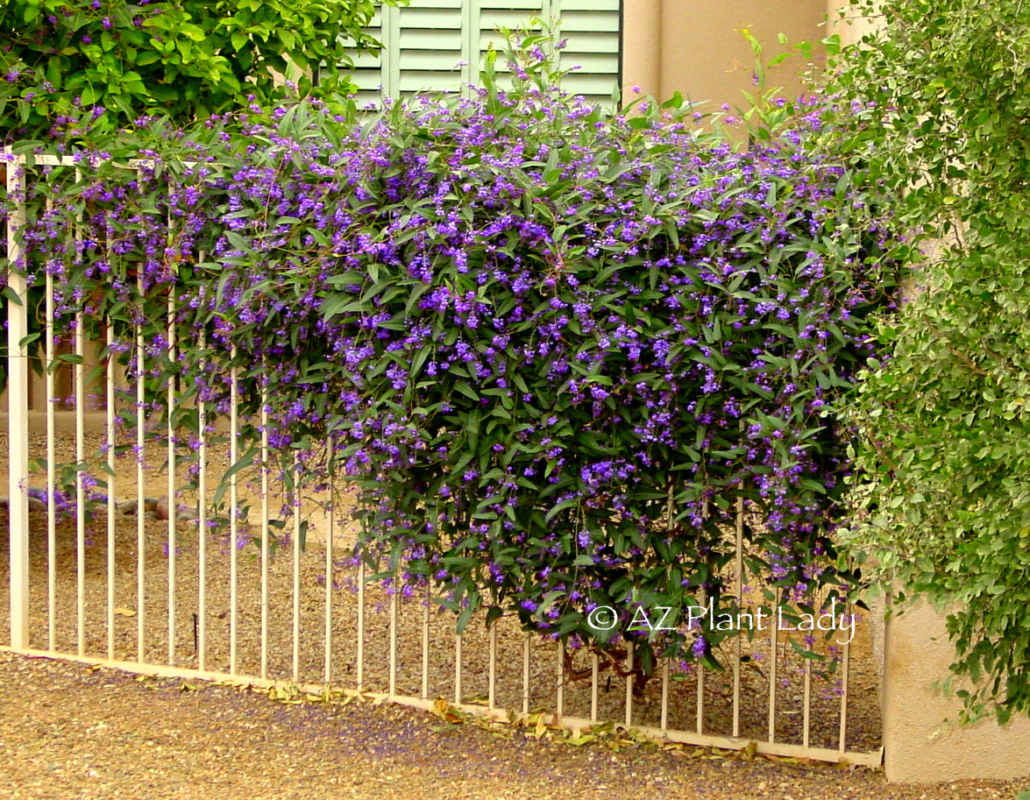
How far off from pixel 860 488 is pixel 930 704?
1.11 meters

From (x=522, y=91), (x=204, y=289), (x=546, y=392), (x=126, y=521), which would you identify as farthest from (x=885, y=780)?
(x=126, y=521)

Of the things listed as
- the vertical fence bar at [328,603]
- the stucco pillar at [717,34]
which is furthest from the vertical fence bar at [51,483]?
the stucco pillar at [717,34]

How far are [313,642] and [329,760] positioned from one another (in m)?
1.34

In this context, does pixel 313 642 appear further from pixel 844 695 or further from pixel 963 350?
pixel 963 350

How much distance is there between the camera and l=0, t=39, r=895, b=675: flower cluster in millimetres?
3365

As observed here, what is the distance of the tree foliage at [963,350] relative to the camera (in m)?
2.44

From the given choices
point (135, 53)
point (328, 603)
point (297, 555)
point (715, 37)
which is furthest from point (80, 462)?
point (715, 37)

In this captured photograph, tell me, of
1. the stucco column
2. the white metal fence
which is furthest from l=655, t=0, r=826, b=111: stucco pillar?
the white metal fence

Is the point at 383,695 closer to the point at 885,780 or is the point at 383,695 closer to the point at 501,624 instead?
the point at 501,624

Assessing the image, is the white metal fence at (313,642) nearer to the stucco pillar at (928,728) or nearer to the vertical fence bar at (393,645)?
the vertical fence bar at (393,645)

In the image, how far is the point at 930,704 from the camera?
355 cm

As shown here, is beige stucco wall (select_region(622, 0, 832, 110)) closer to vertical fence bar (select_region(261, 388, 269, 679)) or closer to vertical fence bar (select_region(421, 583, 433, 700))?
vertical fence bar (select_region(261, 388, 269, 679))

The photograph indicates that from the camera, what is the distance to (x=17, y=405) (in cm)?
440

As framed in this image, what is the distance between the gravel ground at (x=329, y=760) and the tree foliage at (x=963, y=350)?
1016 mm
